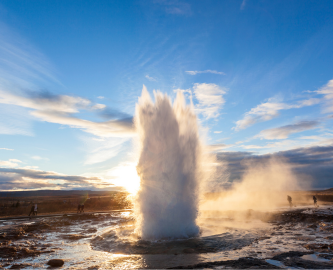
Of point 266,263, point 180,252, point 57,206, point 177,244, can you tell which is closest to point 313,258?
point 266,263

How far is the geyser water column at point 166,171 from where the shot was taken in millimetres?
15727

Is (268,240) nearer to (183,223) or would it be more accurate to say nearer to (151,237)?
(183,223)

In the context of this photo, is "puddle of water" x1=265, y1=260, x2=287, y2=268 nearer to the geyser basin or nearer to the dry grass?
the geyser basin

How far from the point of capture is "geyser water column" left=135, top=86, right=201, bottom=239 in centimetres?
1573

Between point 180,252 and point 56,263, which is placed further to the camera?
point 180,252

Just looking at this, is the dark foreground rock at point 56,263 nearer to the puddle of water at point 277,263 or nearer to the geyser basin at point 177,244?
the geyser basin at point 177,244

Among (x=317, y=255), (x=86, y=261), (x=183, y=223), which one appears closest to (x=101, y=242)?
(x=86, y=261)

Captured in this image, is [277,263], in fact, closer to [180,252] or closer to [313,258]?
[313,258]

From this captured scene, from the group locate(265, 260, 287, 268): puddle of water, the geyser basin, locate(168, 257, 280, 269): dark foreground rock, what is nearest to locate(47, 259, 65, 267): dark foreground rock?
the geyser basin

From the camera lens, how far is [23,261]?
10609mm

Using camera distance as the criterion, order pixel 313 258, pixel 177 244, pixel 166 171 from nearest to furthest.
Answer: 1. pixel 313 258
2. pixel 177 244
3. pixel 166 171

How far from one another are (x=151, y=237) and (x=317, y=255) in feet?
31.5

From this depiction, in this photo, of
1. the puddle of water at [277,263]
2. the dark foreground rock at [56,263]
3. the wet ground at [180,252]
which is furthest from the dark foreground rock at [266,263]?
the dark foreground rock at [56,263]

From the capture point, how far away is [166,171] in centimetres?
1659
